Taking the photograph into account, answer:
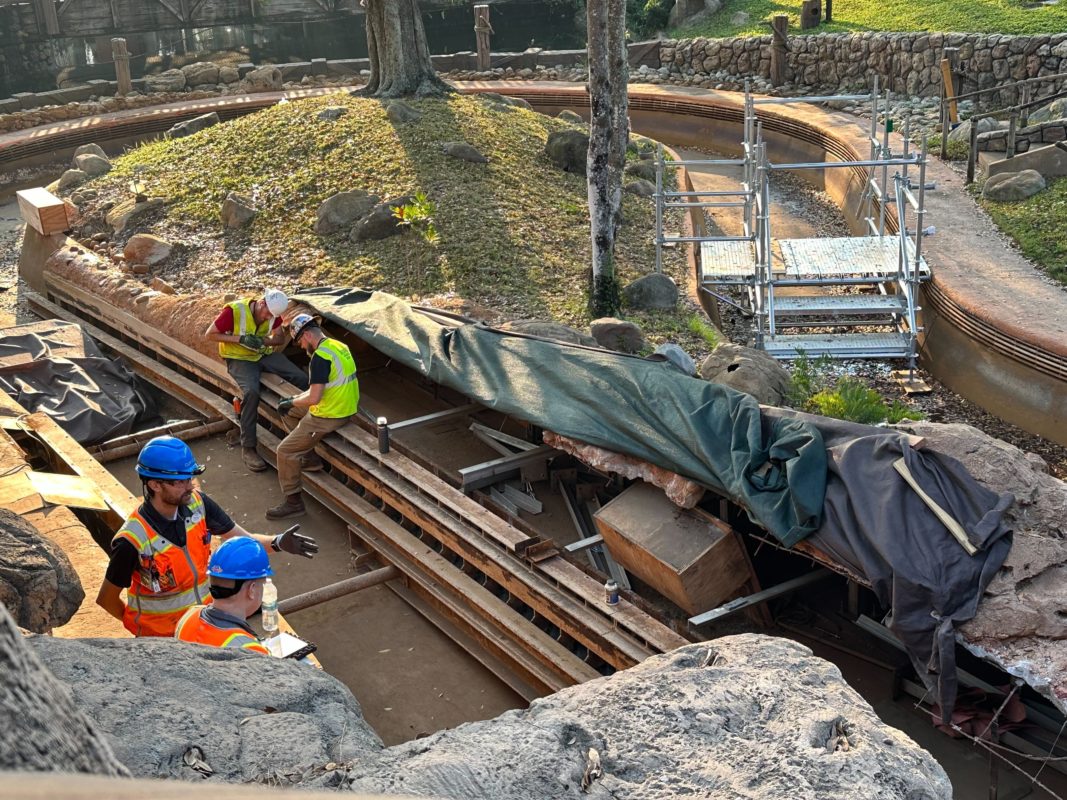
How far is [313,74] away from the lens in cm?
2828

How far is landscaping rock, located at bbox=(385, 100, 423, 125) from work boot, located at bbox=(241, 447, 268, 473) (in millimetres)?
8537

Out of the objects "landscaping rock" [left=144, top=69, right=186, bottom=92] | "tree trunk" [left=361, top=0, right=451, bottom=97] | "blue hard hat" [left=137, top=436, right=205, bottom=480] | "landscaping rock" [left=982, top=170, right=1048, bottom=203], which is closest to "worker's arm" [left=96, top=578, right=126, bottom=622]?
"blue hard hat" [left=137, top=436, right=205, bottom=480]

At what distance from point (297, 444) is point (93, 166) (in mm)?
12631

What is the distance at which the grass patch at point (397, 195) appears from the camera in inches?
523

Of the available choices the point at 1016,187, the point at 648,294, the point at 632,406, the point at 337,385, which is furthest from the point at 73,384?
the point at 1016,187

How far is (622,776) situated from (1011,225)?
1335 cm

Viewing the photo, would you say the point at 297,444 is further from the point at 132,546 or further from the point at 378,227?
the point at 378,227

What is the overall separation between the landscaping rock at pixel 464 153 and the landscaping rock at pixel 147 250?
415 cm

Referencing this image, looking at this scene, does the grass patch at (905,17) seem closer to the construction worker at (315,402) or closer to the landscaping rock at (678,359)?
the landscaping rock at (678,359)

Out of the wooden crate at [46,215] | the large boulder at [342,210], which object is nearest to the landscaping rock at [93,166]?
the wooden crate at [46,215]

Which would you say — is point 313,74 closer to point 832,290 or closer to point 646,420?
point 832,290

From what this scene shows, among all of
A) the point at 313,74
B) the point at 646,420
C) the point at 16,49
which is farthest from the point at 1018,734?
the point at 16,49

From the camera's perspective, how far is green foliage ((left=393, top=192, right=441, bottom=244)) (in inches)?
554

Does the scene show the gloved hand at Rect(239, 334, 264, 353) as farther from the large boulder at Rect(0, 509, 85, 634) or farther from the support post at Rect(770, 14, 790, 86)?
the support post at Rect(770, 14, 790, 86)
